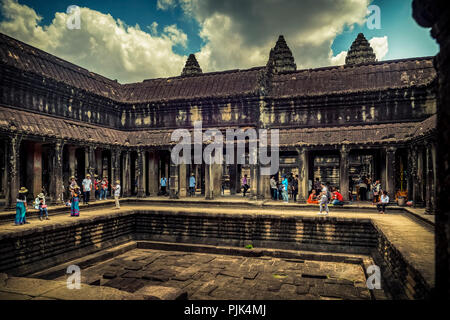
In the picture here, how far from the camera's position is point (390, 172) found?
11.4 meters

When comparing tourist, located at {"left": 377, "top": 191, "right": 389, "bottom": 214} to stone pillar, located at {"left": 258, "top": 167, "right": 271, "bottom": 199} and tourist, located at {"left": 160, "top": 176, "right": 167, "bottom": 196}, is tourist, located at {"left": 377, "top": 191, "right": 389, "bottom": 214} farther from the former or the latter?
tourist, located at {"left": 160, "top": 176, "right": 167, "bottom": 196}

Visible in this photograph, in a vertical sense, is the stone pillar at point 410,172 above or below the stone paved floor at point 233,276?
above

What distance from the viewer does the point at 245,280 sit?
6891 mm

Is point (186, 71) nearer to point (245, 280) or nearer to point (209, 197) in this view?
point (209, 197)

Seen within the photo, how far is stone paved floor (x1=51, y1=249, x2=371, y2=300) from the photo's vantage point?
608cm

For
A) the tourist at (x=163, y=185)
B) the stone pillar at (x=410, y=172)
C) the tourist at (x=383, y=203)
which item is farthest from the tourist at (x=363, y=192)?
the tourist at (x=163, y=185)

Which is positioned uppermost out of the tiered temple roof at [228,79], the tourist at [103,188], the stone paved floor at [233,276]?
the tiered temple roof at [228,79]

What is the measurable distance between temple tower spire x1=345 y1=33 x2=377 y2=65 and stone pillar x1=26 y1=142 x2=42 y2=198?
26.9 meters

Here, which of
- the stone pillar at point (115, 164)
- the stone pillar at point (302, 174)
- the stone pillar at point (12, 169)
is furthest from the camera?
the stone pillar at point (115, 164)

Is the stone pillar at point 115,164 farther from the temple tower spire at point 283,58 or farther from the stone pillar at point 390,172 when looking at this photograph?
the temple tower spire at point 283,58

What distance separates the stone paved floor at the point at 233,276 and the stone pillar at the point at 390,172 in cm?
487

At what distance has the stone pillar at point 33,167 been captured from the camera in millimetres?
11250

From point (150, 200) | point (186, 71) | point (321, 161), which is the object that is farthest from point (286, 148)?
point (186, 71)

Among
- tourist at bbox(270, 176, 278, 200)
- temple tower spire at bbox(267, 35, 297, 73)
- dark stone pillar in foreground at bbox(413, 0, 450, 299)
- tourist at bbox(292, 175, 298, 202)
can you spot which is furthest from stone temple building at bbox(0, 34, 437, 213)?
temple tower spire at bbox(267, 35, 297, 73)
